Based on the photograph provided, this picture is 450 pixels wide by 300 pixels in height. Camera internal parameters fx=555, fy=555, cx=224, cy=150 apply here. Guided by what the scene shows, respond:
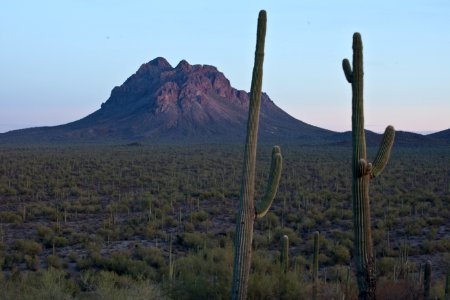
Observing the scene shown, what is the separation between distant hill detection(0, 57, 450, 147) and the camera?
127m

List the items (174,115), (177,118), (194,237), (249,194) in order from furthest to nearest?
(174,115) → (177,118) → (194,237) → (249,194)

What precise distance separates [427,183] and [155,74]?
147124mm

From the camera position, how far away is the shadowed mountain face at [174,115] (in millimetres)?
132250

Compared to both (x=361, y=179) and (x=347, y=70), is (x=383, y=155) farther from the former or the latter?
(x=347, y=70)

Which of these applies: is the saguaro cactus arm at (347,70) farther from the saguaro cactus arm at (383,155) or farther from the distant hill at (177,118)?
the distant hill at (177,118)

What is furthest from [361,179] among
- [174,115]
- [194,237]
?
[174,115]

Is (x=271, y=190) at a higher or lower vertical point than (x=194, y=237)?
higher

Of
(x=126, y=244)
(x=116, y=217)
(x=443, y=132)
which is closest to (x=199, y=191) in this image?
(x=116, y=217)

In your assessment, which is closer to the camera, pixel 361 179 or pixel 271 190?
pixel 361 179

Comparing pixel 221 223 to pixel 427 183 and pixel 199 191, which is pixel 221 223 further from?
pixel 427 183

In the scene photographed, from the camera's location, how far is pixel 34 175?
121 feet

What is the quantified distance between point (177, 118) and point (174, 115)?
5.45ft

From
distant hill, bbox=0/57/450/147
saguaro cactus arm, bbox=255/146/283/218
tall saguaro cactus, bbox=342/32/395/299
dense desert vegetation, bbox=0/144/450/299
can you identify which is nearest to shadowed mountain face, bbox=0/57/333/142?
distant hill, bbox=0/57/450/147

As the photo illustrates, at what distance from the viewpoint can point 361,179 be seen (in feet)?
23.7
